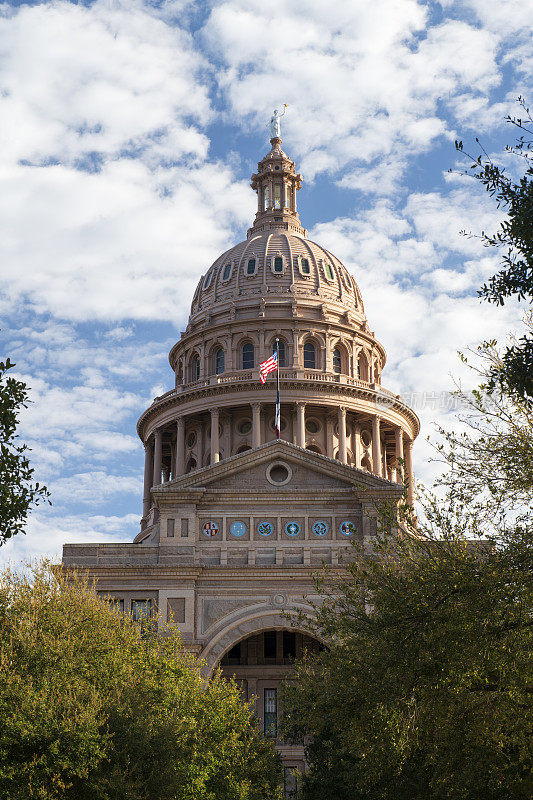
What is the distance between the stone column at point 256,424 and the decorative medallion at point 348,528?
83.5 ft

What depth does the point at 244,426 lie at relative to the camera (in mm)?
80562

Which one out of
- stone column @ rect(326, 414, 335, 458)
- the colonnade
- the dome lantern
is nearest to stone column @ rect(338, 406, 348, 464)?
the colonnade

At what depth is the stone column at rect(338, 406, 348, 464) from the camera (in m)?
77.6

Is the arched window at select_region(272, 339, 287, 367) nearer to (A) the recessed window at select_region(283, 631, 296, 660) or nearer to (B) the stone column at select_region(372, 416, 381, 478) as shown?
(B) the stone column at select_region(372, 416, 381, 478)

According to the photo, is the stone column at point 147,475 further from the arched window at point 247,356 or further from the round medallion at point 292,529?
the round medallion at point 292,529

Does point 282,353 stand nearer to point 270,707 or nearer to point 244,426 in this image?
point 244,426

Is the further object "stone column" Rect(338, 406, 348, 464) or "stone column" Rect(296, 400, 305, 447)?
"stone column" Rect(338, 406, 348, 464)

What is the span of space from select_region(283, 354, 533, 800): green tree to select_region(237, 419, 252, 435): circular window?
2072 inches

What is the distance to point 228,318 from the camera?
8512 cm

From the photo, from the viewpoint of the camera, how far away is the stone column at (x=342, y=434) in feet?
255

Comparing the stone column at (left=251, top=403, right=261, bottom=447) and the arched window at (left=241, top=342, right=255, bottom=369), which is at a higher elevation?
the arched window at (left=241, top=342, right=255, bottom=369)

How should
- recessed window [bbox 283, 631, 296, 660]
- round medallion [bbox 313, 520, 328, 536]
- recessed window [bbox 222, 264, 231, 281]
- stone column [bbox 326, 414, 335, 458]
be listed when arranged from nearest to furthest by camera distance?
round medallion [bbox 313, 520, 328, 536] < recessed window [bbox 283, 631, 296, 660] < stone column [bbox 326, 414, 335, 458] < recessed window [bbox 222, 264, 231, 281]

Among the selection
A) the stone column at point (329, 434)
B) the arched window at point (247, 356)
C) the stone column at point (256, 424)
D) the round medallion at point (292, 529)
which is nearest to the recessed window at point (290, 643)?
the round medallion at point (292, 529)

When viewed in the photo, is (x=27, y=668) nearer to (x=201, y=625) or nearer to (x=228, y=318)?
(x=201, y=625)
